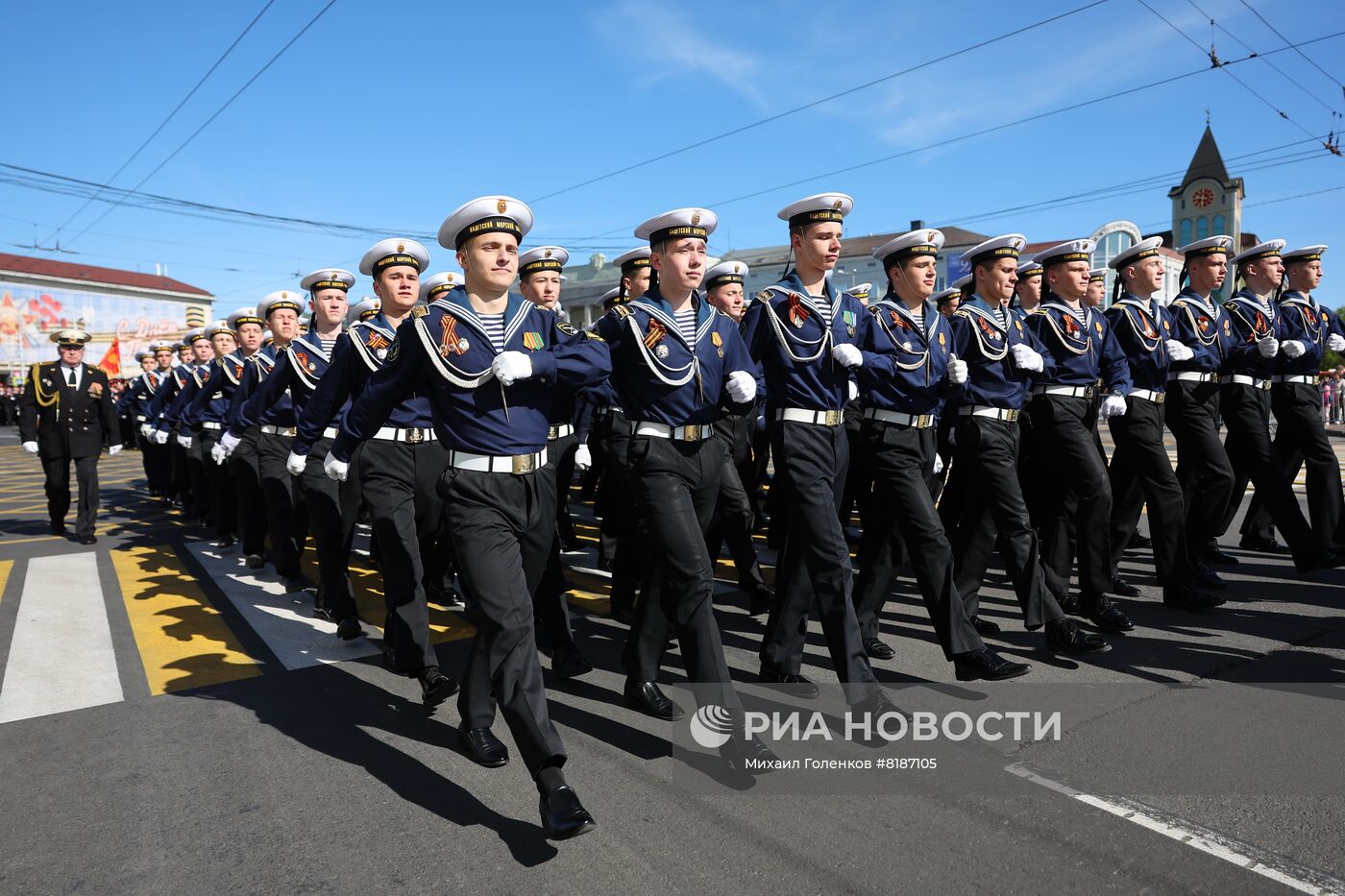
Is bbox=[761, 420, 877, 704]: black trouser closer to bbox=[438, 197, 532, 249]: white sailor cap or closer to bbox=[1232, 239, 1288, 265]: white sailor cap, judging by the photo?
bbox=[438, 197, 532, 249]: white sailor cap

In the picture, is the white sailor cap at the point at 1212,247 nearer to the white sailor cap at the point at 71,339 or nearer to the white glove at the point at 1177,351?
the white glove at the point at 1177,351

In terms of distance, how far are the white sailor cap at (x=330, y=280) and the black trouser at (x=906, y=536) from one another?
147 inches

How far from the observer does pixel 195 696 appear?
15.7 feet

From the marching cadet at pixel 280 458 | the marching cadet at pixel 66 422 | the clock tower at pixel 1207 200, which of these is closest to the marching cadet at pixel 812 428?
the marching cadet at pixel 280 458

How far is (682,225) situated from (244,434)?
5.03m

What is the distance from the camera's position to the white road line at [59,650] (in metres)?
4.84

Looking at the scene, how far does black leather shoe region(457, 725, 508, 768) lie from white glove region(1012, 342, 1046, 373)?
3.36 m

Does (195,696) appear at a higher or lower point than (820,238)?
lower

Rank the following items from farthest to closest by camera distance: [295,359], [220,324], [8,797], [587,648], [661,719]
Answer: [220,324], [295,359], [587,648], [661,719], [8,797]

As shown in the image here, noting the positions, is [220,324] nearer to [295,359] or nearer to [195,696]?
[295,359]

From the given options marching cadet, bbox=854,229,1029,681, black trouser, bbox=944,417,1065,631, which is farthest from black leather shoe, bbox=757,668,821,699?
black trouser, bbox=944,417,1065,631

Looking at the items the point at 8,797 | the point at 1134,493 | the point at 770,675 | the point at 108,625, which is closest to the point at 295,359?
the point at 108,625

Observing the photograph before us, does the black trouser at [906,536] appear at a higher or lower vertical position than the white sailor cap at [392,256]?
lower

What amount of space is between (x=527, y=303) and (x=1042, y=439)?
3.41 meters
